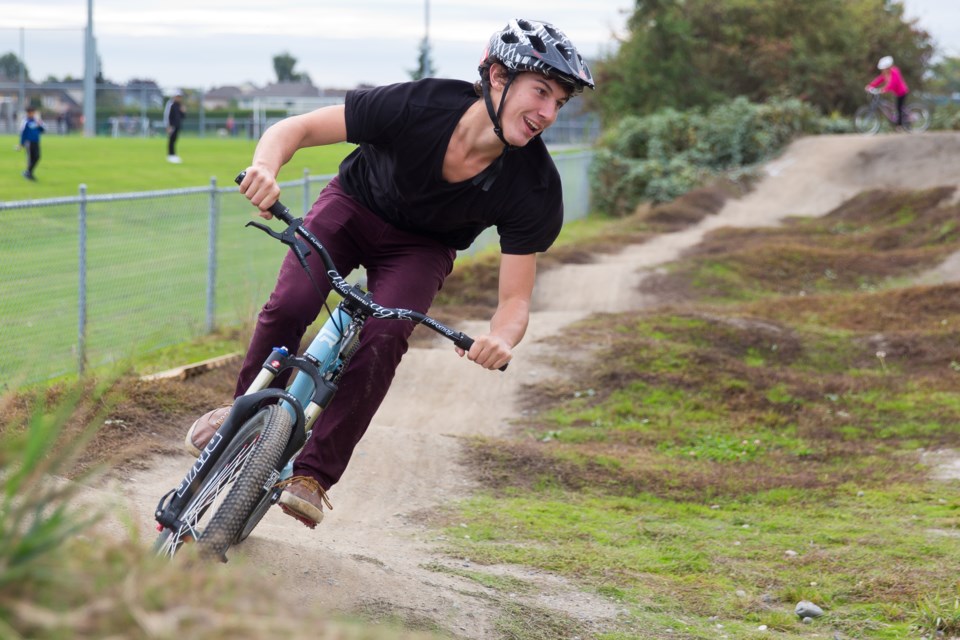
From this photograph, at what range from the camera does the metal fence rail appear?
29.3 ft

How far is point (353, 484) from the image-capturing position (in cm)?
723

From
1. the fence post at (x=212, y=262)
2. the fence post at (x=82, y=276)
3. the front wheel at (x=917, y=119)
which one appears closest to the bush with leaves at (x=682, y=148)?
the front wheel at (x=917, y=119)

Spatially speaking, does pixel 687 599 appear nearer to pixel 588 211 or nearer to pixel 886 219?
pixel 886 219

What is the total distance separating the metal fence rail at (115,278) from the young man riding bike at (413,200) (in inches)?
158

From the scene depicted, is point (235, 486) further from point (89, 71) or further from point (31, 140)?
point (89, 71)

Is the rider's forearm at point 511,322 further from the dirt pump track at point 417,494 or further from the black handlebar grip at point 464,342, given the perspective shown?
the dirt pump track at point 417,494

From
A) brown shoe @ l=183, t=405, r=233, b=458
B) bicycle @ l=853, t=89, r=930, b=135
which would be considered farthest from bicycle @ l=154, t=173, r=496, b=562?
bicycle @ l=853, t=89, r=930, b=135

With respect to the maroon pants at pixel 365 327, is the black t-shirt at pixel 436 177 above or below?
above

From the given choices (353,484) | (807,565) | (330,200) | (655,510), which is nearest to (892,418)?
(655,510)

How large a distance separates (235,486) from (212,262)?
8756 mm

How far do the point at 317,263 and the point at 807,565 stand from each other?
3.01 m

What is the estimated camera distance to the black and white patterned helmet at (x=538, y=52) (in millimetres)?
4375

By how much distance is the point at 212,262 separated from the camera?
12.0m

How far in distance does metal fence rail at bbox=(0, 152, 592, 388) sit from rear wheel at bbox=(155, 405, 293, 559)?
463 centimetres
